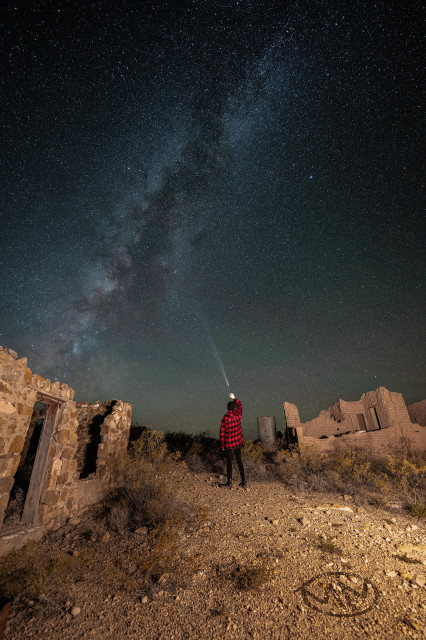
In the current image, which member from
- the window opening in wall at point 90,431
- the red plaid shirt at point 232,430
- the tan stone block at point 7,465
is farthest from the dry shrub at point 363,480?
the tan stone block at point 7,465

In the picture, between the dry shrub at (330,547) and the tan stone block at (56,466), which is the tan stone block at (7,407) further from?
the dry shrub at (330,547)

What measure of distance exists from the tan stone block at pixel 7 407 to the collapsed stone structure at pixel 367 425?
32.4 feet

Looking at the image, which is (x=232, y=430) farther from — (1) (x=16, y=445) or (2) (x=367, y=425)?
(2) (x=367, y=425)

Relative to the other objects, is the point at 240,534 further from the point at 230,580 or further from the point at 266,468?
the point at 266,468

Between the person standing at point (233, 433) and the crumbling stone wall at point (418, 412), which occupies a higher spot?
the crumbling stone wall at point (418, 412)

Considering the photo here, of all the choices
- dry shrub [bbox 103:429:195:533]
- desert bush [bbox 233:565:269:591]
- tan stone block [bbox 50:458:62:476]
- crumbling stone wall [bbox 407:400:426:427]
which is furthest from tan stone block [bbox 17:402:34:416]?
crumbling stone wall [bbox 407:400:426:427]

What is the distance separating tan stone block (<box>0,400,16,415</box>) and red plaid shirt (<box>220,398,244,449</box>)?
4.36 meters

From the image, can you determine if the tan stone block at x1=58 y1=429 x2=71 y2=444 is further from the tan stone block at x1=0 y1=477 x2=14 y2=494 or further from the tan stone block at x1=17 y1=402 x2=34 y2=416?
the tan stone block at x1=0 y1=477 x2=14 y2=494

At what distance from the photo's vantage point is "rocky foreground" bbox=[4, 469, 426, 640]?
2.59m

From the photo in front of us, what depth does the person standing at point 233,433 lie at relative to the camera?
21.8 ft

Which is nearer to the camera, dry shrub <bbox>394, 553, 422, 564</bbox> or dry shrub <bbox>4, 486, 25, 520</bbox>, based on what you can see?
dry shrub <bbox>394, 553, 422, 564</bbox>

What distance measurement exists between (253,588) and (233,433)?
3.57 m

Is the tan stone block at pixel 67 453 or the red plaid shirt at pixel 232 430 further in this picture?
the red plaid shirt at pixel 232 430

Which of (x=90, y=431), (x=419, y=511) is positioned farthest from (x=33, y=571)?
(x=419, y=511)
